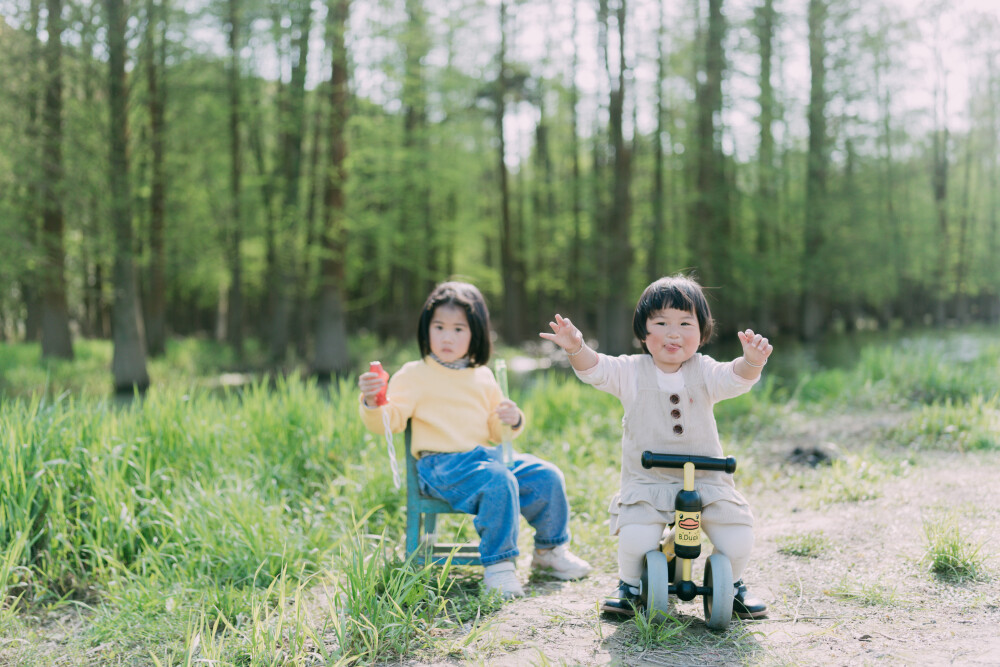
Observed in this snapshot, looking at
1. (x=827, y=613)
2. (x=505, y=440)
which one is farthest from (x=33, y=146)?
(x=827, y=613)

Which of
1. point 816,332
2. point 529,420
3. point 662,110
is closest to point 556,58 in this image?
point 662,110

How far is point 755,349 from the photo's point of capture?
8.26ft

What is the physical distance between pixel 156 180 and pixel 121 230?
9.74ft

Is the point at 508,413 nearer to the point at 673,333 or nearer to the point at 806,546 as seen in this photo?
the point at 673,333

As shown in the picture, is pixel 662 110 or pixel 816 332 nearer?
pixel 662 110

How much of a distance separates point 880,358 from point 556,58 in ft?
45.2

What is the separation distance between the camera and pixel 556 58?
19.6 meters

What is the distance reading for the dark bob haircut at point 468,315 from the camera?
320 centimetres

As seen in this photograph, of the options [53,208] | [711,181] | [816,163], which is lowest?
[53,208]

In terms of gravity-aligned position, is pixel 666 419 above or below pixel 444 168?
below

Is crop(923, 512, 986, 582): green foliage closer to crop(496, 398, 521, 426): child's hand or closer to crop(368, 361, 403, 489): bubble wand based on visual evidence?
crop(496, 398, 521, 426): child's hand

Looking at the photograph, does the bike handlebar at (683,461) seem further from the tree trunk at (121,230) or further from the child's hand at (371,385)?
the tree trunk at (121,230)

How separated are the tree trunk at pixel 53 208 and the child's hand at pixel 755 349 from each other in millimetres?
10175

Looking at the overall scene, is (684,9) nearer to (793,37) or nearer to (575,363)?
(793,37)
